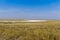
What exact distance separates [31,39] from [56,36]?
230 cm

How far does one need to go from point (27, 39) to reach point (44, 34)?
176 cm

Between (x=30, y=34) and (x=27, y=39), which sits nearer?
(x=27, y=39)

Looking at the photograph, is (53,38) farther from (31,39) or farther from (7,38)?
(7,38)

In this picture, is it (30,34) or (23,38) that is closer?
(23,38)

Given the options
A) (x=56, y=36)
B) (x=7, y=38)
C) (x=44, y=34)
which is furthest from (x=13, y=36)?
(x=56, y=36)

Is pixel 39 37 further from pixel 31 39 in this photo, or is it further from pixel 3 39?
pixel 3 39

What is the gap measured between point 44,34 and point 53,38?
35.2 inches

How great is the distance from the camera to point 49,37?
1443 centimetres

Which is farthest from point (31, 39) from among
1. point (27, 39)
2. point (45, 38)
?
point (45, 38)

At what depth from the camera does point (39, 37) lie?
14.3 meters

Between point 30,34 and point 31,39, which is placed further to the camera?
point 30,34

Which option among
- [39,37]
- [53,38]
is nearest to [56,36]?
[53,38]

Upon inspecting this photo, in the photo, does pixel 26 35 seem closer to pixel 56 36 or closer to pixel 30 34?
pixel 30 34

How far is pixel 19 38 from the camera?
14.1 m
